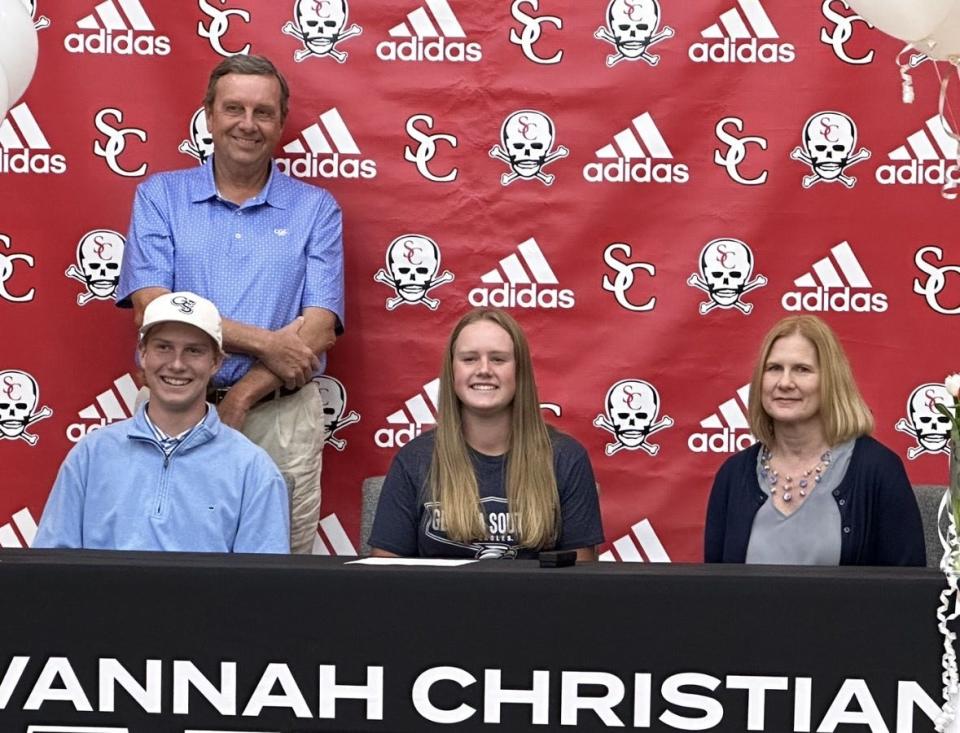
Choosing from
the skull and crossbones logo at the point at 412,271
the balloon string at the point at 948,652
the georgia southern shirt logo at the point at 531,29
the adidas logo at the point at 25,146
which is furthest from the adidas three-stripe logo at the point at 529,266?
the balloon string at the point at 948,652

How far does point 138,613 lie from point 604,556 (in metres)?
2.13

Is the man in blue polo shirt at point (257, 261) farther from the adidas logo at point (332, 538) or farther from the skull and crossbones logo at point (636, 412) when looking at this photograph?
the skull and crossbones logo at point (636, 412)

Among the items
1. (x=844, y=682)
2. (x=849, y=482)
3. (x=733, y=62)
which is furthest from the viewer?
(x=733, y=62)

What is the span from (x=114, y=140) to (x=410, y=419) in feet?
3.81

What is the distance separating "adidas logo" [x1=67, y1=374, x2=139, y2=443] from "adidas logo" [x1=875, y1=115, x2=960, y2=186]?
220cm

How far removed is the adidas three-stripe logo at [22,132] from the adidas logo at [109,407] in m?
0.71

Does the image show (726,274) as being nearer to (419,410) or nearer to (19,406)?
(419,410)

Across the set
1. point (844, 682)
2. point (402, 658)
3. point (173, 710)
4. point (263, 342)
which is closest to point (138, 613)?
point (173, 710)

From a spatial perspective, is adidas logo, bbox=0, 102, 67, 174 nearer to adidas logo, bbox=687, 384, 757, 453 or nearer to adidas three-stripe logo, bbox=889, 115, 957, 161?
adidas logo, bbox=687, 384, 757, 453

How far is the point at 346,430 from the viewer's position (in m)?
4.12

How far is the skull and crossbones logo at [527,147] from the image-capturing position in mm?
4066

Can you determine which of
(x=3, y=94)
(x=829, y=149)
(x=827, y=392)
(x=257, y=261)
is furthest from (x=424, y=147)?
(x=827, y=392)

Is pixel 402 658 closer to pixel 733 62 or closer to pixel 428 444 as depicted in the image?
pixel 428 444

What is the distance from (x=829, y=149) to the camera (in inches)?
158
